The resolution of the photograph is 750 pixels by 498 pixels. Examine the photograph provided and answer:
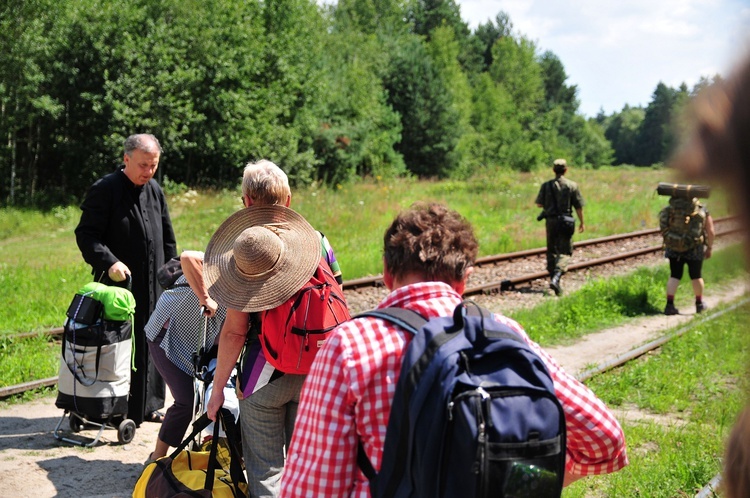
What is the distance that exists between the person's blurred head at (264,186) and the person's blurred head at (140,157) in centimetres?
199

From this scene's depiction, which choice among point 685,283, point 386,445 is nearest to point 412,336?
point 386,445

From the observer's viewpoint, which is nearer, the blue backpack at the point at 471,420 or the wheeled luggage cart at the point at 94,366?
the blue backpack at the point at 471,420

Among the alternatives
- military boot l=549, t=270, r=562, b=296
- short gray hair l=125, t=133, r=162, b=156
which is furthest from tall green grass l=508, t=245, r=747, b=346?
short gray hair l=125, t=133, r=162, b=156

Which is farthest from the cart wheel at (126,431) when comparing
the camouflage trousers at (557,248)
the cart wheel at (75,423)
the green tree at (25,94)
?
the green tree at (25,94)

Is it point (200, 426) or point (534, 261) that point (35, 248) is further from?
point (200, 426)

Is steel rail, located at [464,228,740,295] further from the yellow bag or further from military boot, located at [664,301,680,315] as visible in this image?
the yellow bag

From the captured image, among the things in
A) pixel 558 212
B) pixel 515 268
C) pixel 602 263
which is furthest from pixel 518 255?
pixel 558 212

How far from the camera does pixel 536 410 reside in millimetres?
1990

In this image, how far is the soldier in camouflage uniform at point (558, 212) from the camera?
12.6m

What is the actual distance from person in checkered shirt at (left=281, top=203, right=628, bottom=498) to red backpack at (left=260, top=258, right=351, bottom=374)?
1.17m

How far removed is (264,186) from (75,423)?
3185 mm

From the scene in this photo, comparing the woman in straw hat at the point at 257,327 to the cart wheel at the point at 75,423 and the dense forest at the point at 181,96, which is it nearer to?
the cart wheel at the point at 75,423

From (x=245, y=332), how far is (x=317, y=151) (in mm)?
31269

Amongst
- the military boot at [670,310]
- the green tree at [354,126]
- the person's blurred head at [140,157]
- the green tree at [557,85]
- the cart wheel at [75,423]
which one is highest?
the green tree at [557,85]
